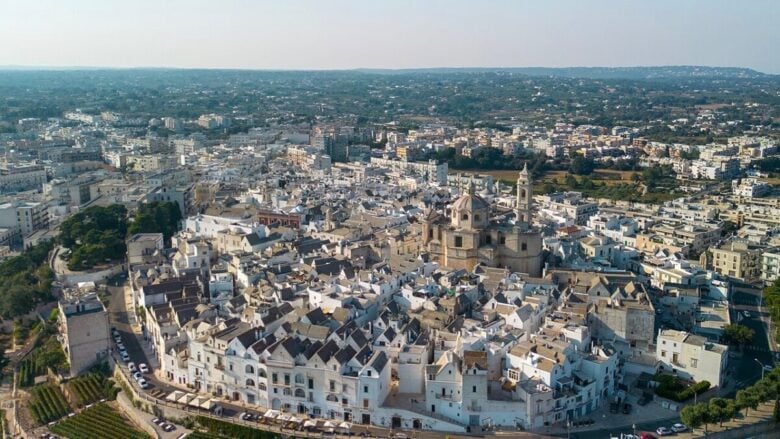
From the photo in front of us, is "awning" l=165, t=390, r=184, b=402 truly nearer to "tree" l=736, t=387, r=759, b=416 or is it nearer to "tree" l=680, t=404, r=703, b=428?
"tree" l=680, t=404, r=703, b=428

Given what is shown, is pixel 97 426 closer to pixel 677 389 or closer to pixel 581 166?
pixel 677 389

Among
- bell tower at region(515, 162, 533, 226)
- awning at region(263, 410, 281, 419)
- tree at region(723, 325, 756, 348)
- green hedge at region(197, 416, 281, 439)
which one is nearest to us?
green hedge at region(197, 416, 281, 439)

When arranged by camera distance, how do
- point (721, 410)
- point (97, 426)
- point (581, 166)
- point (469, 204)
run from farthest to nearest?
point (581, 166)
point (469, 204)
point (97, 426)
point (721, 410)

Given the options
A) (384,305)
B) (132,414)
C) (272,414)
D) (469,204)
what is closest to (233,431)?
(272,414)

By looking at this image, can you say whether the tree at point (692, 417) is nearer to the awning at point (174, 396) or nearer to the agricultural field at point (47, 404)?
the awning at point (174, 396)

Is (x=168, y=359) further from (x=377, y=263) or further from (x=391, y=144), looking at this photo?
(x=391, y=144)

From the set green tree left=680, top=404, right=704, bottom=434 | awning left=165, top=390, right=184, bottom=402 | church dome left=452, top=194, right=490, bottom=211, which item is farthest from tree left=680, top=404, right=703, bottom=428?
awning left=165, top=390, right=184, bottom=402

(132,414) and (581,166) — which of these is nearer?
(132,414)
